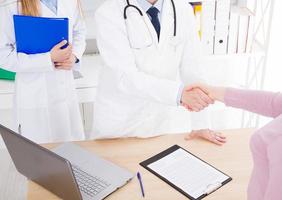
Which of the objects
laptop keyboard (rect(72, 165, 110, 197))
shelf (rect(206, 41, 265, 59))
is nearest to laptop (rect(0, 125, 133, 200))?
laptop keyboard (rect(72, 165, 110, 197))

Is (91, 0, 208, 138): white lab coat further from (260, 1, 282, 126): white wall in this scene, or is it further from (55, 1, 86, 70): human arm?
(260, 1, 282, 126): white wall

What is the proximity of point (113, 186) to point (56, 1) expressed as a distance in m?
1.07

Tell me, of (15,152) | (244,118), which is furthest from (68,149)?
(244,118)

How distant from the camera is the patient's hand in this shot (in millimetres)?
1587

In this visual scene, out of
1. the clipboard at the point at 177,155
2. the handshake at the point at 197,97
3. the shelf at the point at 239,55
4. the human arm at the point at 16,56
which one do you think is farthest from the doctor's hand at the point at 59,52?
the shelf at the point at 239,55

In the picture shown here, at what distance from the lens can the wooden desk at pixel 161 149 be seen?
133cm

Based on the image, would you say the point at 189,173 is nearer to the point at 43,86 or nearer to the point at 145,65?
the point at 145,65

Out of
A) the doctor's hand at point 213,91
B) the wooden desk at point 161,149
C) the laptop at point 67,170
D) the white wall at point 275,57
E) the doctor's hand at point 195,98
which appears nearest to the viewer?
the laptop at point 67,170

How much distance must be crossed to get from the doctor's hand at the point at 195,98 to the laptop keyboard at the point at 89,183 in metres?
0.51

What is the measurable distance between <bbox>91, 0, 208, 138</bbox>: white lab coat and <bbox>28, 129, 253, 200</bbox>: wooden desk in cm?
13

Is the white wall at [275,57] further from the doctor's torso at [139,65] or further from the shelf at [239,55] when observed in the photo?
the doctor's torso at [139,65]

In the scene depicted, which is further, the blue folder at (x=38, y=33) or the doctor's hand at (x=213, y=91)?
the blue folder at (x=38, y=33)

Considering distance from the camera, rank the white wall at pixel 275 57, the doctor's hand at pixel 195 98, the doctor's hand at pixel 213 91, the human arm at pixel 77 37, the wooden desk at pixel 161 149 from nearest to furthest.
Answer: the wooden desk at pixel 161 149 → the doctor's hand at pixel 213 91 → the doctor's hand at pixel 195 98 → the human arm at pixel 77 37 → the white wall at pixel 275 57

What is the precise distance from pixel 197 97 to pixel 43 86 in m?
0.84
